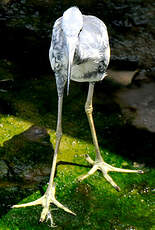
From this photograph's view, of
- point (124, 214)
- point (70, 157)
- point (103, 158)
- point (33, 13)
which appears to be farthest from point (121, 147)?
point (33, 13)

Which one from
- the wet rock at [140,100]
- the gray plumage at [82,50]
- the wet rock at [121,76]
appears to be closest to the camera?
the gray plumage at [82,50]

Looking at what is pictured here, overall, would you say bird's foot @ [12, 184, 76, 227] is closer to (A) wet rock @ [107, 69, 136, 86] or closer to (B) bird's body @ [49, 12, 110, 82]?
(B) bird's body @ [49, 12, 110, 82]

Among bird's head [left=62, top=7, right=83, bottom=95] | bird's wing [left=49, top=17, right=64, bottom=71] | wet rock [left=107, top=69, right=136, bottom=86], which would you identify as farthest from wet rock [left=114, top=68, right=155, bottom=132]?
bird's head [left=62, top=7, right=83, bottom=95]

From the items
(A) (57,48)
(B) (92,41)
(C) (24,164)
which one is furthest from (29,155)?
(B) (92,41)

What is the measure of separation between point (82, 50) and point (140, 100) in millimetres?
1651

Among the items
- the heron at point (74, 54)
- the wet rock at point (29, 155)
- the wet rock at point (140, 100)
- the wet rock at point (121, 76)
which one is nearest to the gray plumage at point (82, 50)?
the heron at point (74, 54)

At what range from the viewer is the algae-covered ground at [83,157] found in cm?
308

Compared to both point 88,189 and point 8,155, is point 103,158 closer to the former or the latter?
point 88,189

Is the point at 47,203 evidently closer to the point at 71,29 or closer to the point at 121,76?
the point at 71,29

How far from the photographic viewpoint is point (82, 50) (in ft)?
9.44

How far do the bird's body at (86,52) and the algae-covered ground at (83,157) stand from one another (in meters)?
0.84

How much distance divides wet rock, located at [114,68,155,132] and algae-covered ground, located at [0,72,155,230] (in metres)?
0.10

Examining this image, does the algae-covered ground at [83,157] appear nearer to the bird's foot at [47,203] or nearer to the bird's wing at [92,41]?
the bird's foot at [47,203]

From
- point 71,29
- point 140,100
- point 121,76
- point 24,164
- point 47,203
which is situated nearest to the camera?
point 71,29
